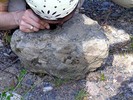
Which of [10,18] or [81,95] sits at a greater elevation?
[10,18]

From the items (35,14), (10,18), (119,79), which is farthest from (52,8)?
(119,79)

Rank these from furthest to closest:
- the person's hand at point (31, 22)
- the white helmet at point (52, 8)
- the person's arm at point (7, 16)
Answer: the person's arm at point (7, 16), the person's hand at point (31, 22), the white helmet at point (52, 8)

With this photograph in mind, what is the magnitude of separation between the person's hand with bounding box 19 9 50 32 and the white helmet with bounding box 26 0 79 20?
0.22 feet

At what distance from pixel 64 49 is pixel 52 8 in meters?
0.32

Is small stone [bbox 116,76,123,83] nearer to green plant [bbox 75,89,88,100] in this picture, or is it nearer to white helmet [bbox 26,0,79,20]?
green plant [bbox 75,89,88,100]

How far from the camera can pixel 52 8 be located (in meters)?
2.36

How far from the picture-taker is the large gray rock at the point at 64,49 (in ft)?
8.30

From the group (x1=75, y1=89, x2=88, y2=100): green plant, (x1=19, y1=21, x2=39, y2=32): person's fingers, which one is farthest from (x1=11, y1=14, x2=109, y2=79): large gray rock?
(x1=75, y1=89, x2=88, y2=100): green plant

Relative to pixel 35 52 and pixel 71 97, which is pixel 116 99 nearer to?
pixel 71 97

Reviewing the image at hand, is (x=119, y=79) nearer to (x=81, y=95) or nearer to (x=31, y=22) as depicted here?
(x=81, y=95)

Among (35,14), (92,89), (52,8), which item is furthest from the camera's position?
(92,89)

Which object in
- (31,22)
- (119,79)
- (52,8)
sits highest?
(52,8)

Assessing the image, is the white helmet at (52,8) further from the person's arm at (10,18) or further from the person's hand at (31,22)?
the person's arm at (10,18)

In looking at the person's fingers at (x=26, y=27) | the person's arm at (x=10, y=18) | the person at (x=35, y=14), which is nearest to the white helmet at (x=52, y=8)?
the person at (x=35, y=14)
